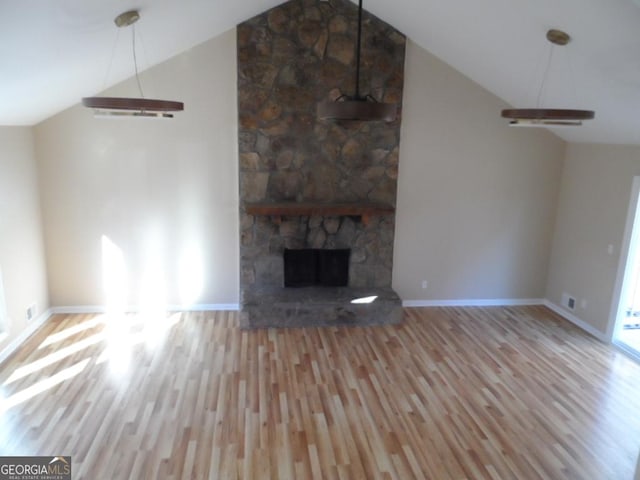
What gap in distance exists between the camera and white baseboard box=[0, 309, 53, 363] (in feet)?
14.7

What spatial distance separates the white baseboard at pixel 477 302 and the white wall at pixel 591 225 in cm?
32

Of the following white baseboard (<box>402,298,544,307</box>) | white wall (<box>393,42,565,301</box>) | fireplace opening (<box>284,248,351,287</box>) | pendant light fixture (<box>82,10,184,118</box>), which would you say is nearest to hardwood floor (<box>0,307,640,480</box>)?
white baseboard (<box>402,298,544,307</box>)

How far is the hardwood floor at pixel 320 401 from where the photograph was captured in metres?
3.20

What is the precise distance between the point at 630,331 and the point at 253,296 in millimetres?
4647

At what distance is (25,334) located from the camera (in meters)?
4.90

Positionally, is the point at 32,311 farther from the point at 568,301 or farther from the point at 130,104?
Answer: the point at 568,301

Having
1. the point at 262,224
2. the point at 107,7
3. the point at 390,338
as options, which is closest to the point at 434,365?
the point at 390,338

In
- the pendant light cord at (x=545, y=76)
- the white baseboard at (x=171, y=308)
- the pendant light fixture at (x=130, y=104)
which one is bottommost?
the white baseboard at (x=171, y=308)

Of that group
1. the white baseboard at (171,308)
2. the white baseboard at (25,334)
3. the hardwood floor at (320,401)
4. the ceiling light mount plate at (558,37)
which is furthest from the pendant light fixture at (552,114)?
the white baseboard at (25,334)

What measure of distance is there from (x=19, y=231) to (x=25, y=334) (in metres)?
1.14

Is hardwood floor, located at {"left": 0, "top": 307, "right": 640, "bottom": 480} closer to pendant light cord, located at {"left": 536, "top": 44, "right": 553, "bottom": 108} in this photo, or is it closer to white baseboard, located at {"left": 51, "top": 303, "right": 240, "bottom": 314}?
white baseboard, located at {"left": 51, "top": 303, "right": 240, "bottom": 314}

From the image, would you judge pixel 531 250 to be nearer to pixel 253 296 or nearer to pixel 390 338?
pixel 390 338

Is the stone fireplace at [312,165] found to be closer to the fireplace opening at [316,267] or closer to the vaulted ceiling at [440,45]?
the fireplace opening at [316,267]

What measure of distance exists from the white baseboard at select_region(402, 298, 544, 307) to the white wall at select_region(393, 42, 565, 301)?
0.06m
